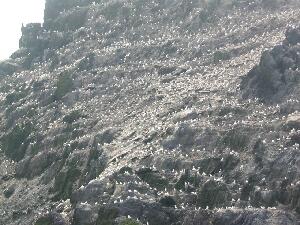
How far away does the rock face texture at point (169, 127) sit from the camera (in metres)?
101

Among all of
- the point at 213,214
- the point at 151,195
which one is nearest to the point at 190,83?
the point at 151,195

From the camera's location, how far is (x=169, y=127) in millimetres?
126188

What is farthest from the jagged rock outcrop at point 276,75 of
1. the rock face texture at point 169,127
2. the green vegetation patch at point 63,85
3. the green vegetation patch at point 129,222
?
the green vegetation patch at point 63,85

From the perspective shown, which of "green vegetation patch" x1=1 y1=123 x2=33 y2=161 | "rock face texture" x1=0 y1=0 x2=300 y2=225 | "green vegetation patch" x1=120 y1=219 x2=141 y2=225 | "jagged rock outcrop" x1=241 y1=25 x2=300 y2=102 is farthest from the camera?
"green vegetation patch" x1=1 y1=123 x2=33 y2=161

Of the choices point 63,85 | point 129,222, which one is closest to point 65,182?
point 129,222

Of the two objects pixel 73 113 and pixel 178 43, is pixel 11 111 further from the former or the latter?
pixel 178 43

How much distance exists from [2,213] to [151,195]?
4848cm

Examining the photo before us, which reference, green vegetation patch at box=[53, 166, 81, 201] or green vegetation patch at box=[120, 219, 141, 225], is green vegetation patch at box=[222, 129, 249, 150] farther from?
green vegetation patch at box=[53, 166, 81, 201]

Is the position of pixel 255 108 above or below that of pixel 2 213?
above

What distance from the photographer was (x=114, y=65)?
181 meters

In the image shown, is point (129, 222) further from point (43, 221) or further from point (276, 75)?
point (276, 75)

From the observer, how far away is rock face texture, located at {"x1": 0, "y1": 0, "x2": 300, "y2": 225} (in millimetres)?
100688

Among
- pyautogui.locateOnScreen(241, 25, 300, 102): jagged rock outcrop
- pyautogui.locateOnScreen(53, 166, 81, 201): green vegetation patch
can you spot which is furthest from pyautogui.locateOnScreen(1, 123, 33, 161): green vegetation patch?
pyautogui.locateOnScreen(241, 25, 300, 102): jagged rock outcrop

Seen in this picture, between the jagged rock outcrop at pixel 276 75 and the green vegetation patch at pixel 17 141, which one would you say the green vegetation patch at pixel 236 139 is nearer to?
the jagged rock outcrop at pixel 276 75
